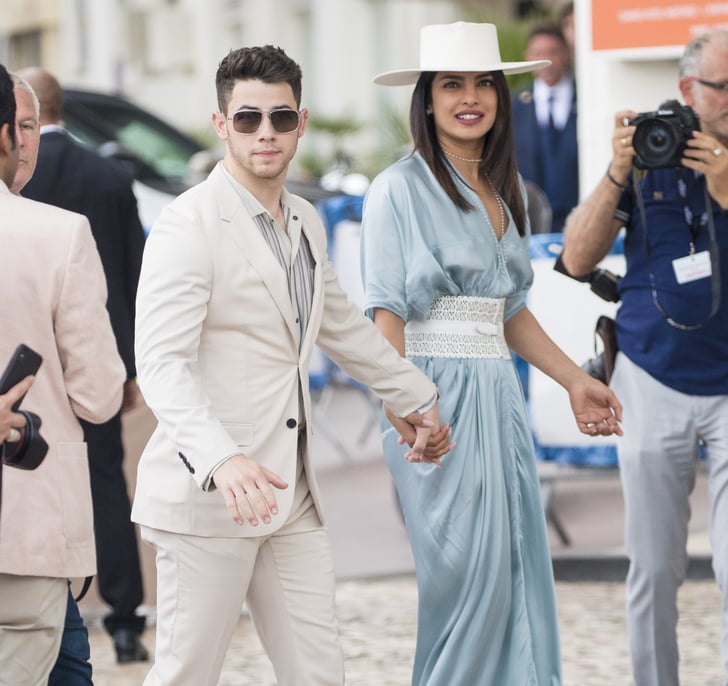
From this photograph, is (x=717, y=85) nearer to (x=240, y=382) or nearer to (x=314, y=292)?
(x=314, y=292)

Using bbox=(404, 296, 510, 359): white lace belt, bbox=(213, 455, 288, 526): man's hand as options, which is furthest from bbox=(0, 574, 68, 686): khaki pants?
bbox=(404, 296, 510, 359): white lace belt

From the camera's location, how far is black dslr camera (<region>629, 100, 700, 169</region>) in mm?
5109

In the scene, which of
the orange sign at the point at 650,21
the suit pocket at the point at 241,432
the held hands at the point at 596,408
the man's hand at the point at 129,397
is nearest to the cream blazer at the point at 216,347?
the suit pocket at the point at 241,432

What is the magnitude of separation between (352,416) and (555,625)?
8.67 m

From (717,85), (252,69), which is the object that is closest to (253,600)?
(252,69)

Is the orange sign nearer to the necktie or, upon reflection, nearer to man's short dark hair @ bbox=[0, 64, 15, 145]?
the necktie

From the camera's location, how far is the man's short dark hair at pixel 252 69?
14.0 ft

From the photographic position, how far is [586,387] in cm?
519

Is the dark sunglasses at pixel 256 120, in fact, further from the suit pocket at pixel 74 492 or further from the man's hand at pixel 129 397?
the man's hand at pixel 129 397

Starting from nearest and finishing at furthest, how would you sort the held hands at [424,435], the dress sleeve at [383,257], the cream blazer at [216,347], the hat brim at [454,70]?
1. the cream blazer at [216,347]
2. the held hands at [424,435]
3. the dress sleeve at [383,257]
4. the hat brim at [454,70]

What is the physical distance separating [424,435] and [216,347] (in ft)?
2.46

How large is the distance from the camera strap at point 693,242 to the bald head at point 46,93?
7.76ft

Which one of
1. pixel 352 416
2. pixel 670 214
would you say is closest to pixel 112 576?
pixel 670 214

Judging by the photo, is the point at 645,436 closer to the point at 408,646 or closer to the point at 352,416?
the point at 408,646
